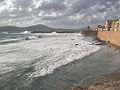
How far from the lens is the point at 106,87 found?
7301 millimetres

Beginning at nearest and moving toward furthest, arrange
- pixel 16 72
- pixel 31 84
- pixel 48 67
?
pixel 31 84, pixel 16 72, pixel 48 67

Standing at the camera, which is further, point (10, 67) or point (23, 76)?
point (10, 67)

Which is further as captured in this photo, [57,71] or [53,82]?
[57,71]

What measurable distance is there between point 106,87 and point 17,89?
151 inches

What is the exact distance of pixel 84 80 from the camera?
930 centimetres

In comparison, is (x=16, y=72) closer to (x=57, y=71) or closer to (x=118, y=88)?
(x=57, y=71)

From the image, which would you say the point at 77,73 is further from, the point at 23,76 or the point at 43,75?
the point at 23,76

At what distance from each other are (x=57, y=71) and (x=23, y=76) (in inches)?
84.4

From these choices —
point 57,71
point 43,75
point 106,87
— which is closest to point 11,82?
point 43,75

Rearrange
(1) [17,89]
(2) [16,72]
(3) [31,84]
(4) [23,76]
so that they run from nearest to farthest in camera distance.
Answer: (1) [17,89]
(3) [31,84]
(4) [23,76]
(2) [16,72]

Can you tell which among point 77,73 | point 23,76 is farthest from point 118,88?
point 23,76

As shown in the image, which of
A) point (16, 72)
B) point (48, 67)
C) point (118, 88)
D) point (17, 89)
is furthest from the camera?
point (48, 67)

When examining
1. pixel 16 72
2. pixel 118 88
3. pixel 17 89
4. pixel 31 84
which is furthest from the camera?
pixel 16 72

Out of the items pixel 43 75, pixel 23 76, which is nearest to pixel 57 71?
pixel 43 75
